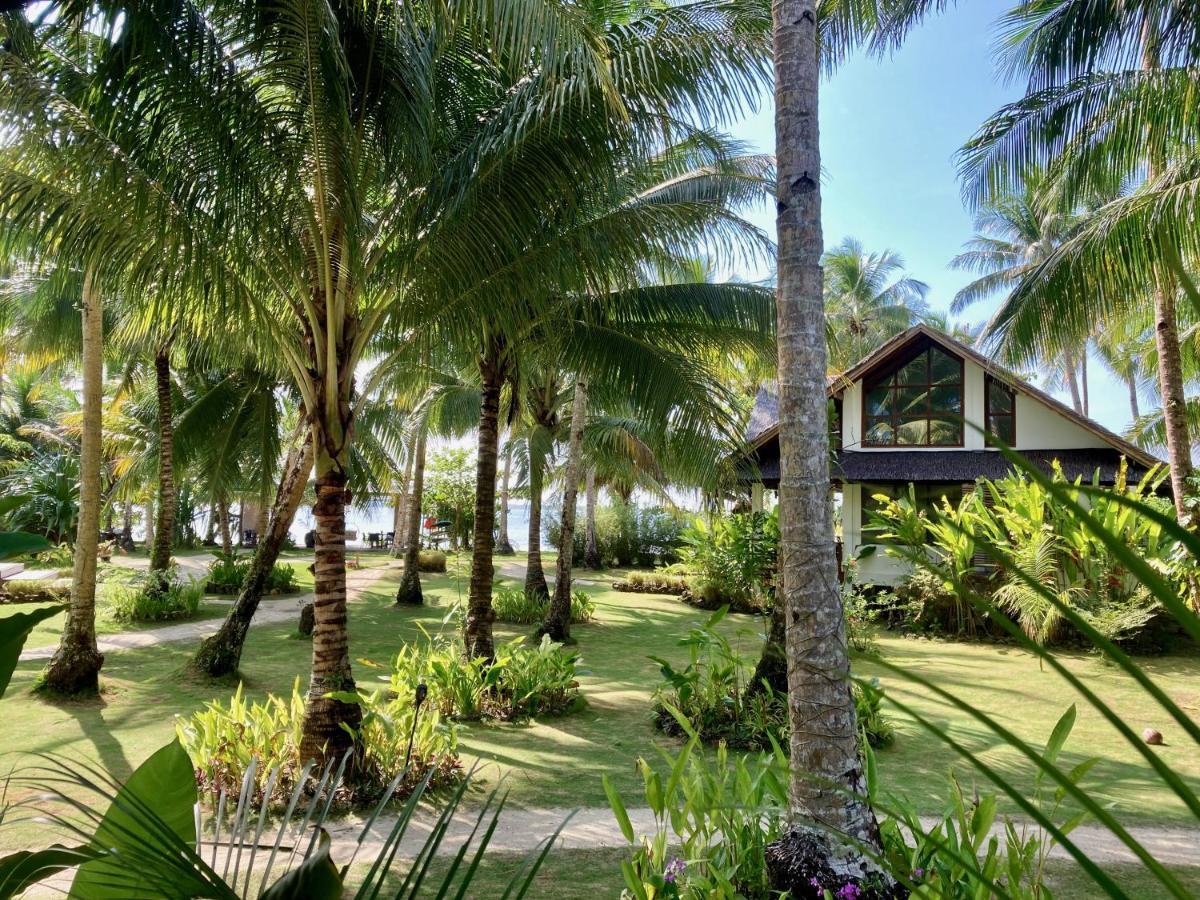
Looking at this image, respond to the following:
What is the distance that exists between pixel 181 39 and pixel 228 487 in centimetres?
1229

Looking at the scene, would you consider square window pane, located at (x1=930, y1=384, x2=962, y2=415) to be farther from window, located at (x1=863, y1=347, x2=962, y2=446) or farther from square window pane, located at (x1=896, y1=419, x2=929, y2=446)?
square window pane, located at (x1=896, y1=419, x2=929, y2=446)

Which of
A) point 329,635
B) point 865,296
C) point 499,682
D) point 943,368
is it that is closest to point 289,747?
point 329,635

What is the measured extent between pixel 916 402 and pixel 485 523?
37.0 ft

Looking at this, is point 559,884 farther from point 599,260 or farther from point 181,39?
point 181,39

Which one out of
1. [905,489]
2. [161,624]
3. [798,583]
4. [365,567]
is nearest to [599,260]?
[798,583]

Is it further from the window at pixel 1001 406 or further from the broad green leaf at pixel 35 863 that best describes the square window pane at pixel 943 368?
the broad green leaf at pixel 35 863

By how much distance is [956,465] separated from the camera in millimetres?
15820

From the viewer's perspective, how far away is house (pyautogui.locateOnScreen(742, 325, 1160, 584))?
15406 mm

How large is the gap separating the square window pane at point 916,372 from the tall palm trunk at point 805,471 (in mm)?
13774

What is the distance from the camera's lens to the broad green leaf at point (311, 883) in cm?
73

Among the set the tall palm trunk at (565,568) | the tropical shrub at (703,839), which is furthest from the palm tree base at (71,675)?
the tropical shrub at (703,839)

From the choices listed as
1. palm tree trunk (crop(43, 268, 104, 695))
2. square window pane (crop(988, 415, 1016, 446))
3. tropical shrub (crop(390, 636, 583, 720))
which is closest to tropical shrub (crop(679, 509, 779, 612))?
square window pane (crop(988, 415, 1016, 446))

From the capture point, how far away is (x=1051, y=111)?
377 inches

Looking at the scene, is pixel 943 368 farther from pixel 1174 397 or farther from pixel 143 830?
pixel 143 830
